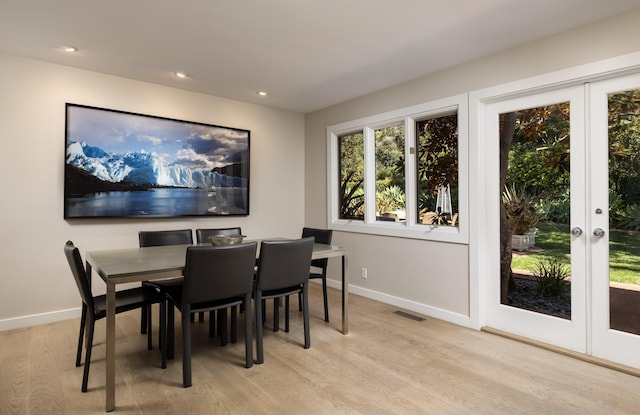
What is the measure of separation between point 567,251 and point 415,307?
1523mm

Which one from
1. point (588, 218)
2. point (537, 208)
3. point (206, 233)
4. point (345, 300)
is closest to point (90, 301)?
point (206, 233)

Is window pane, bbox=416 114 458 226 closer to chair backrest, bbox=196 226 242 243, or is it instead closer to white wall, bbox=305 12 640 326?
white wall, bbox=305 12 640 326

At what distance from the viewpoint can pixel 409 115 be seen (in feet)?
12.4

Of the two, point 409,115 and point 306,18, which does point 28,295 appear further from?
point 409,115

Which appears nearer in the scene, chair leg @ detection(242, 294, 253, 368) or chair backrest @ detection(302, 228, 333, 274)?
chair leg @ detection(242, 294, 253, 368)

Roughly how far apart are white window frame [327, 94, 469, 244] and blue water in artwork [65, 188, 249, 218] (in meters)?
1.28

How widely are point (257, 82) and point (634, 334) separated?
4.01 meters

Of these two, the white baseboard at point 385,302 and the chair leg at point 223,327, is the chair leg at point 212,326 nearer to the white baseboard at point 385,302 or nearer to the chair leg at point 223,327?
the chair leg at point 223,327

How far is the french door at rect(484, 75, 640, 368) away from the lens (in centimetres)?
245

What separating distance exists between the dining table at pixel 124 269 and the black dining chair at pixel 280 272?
210 mm

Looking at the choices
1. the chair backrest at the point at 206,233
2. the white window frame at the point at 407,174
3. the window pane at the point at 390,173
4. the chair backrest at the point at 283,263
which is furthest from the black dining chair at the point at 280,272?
the window pane at the point at 390,173

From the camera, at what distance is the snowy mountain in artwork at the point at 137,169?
3.42 m

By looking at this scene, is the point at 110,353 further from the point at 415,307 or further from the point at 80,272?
the point at 415,307

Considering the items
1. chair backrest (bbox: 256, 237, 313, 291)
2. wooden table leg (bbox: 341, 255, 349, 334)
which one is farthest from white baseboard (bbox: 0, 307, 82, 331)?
wooden table leg (bbox: 341, 255, 349, 334)
